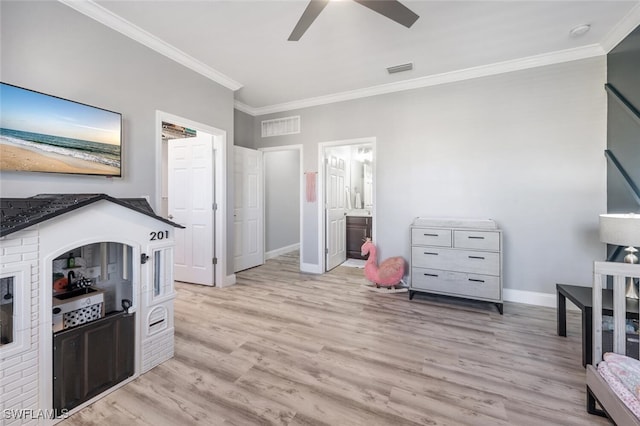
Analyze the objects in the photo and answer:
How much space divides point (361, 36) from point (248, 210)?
312cm

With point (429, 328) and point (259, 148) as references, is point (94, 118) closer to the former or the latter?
point (259, 148)

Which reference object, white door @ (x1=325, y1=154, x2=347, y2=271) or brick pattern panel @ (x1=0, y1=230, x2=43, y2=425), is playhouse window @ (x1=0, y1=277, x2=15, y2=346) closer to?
brick pattern panel @ (x1=0, y1=230, x2=43, y2=425)

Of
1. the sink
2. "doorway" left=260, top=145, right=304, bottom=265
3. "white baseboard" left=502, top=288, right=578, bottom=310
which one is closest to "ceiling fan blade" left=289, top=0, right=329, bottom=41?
the sink

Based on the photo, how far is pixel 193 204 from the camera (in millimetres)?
3822

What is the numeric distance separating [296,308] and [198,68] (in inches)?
121

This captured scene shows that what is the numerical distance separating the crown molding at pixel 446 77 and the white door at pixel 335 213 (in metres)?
0.98

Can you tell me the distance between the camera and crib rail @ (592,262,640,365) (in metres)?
1.44

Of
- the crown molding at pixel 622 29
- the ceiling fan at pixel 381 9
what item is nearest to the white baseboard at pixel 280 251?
the ceiling fan at pixel 381 9

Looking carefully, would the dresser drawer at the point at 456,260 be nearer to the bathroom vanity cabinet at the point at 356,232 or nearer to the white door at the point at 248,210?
the bathroom vanity cabinet at the point at 356,232

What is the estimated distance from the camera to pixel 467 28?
2561 millimetres

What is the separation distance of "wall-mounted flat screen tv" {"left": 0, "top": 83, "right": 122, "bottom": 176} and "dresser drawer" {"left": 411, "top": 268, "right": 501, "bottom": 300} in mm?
3362

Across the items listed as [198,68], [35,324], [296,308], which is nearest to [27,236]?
[35,324]

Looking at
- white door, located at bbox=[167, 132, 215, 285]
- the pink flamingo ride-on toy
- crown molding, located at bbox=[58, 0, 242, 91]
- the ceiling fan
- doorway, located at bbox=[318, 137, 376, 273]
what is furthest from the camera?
doorway, located at bbox=[318, 137, 376, 273]

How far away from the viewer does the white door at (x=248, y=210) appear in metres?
4.46
